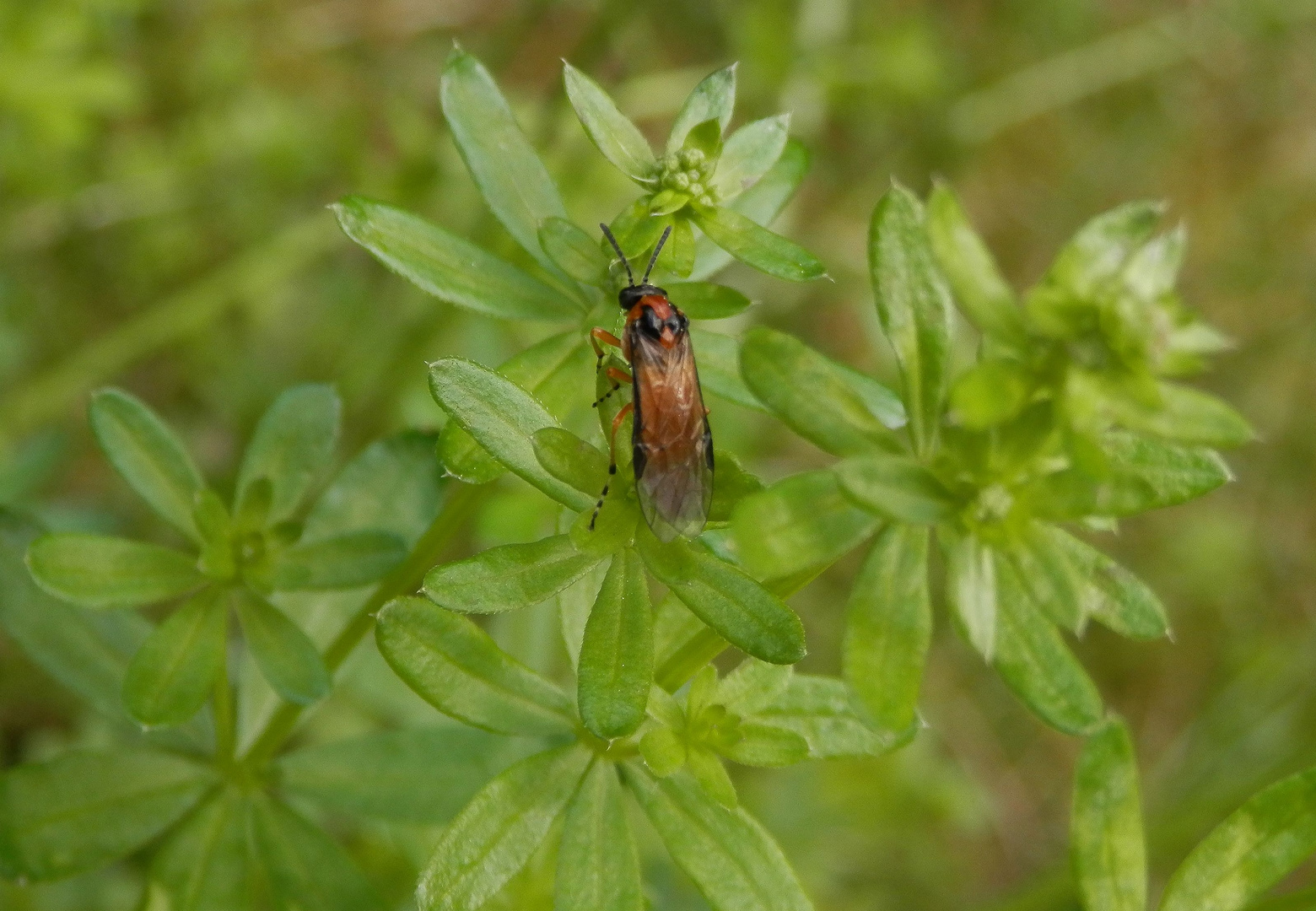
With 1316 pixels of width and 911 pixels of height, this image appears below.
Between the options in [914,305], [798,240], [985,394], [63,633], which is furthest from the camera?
[798,240]

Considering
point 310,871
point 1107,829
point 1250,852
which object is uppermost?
point 310,871

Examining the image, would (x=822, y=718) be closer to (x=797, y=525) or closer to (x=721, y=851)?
(x=721, y=851)

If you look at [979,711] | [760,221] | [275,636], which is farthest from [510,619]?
[979,711]

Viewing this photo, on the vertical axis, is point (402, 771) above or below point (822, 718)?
above

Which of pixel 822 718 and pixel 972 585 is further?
pixel 822 718

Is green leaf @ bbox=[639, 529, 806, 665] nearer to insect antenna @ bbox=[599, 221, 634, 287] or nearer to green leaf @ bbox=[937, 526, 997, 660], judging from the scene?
green leaf @ bbox=[937, 526, 997, 660]

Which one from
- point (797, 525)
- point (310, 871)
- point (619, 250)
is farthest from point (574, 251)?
point (310, 871)
